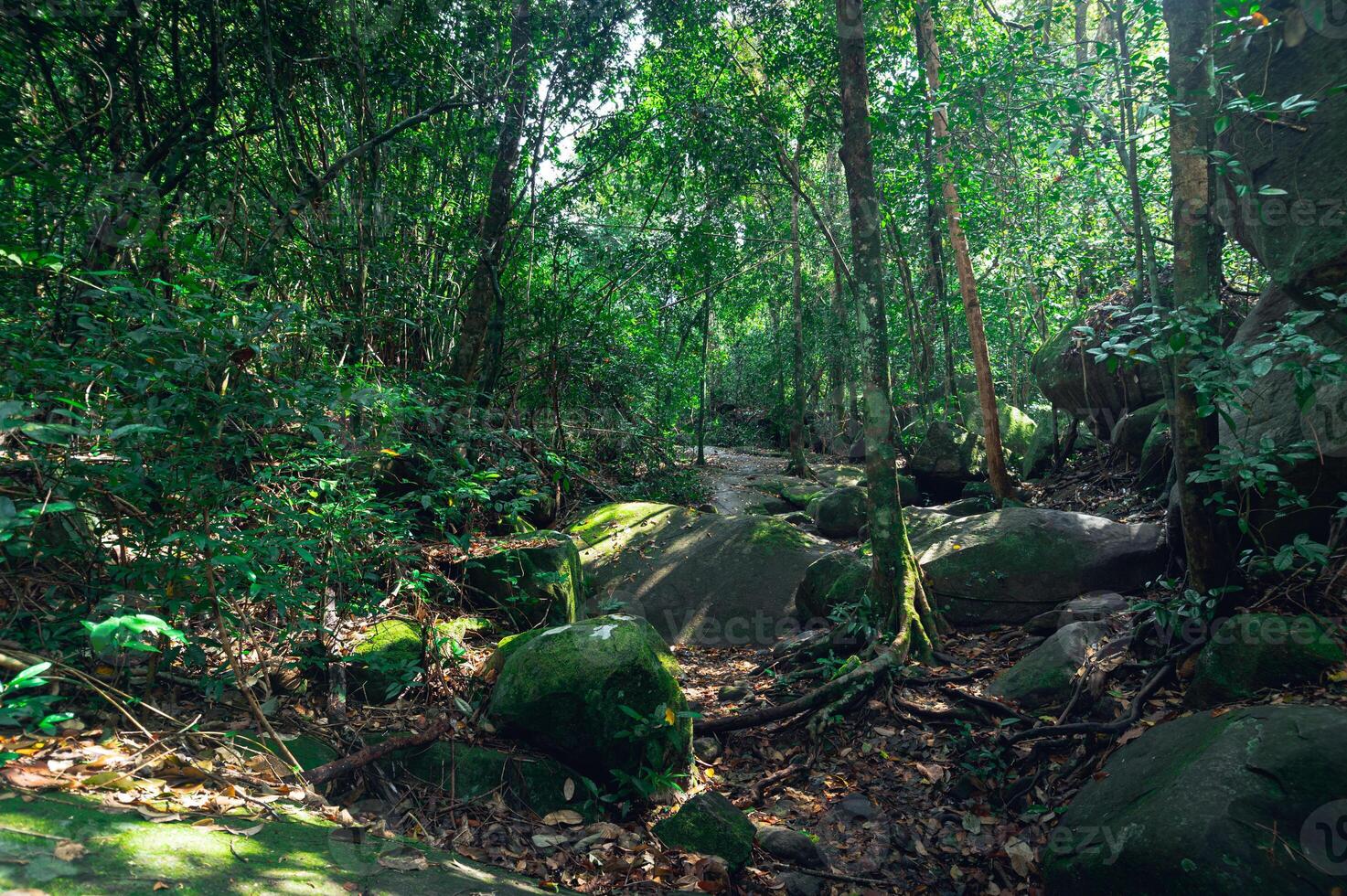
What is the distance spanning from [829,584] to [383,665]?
4555 mm

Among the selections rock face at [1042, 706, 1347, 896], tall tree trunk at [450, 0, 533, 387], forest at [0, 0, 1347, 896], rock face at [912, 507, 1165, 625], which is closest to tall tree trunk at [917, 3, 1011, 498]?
forest at [0, 0, 1347, 896]

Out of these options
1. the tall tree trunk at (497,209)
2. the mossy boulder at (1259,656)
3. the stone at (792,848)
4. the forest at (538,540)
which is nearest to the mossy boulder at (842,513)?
the forest at (538,540)

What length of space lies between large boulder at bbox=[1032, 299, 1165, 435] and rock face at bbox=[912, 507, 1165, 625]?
438cm

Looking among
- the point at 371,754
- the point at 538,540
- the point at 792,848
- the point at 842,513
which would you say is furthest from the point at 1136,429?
the point at 371,754

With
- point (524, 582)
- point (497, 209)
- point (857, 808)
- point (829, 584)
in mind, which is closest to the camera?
point (857, 808)

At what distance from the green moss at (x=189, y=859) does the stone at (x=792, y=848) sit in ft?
5.16

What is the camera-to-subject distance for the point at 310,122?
7.23 m

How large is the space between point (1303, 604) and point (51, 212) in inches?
318

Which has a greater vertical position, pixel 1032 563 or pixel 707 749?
pixel 1032 563

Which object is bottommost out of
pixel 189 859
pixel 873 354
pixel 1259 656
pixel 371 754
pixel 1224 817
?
pixel 1224 817

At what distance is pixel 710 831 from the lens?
4.01 meters

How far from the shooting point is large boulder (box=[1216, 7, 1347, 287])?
4.55m

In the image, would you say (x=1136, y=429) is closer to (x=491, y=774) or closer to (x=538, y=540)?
(x=538, y=540)

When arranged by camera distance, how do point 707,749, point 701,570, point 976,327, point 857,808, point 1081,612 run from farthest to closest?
point 976,327, point 701,570, point 1081,612, point 707,749, point 857,808
